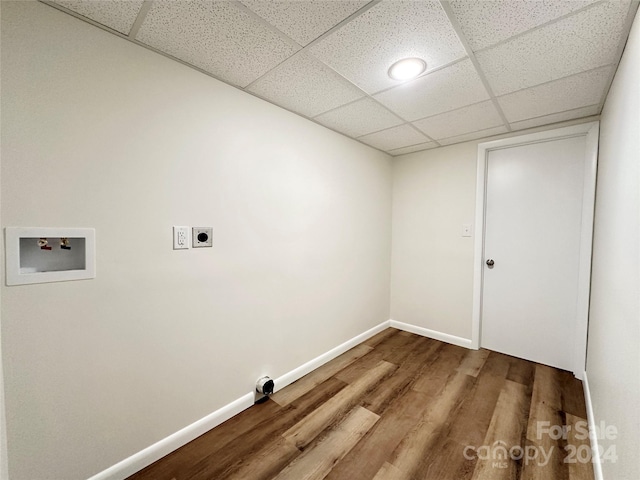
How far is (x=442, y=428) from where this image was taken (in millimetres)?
1690

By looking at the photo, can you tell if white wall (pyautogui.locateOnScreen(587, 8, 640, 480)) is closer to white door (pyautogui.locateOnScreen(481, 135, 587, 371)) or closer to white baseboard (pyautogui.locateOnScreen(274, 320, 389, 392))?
white door (pyautogui.locateOnScreen(481, 135, 587, 371))

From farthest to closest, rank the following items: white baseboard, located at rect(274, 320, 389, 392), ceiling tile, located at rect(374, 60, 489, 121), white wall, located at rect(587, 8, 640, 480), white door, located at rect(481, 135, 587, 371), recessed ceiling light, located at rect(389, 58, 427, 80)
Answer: white door, located at rect(481, 135, 587, 371), white baseboard, located at rect(274, 320, 389, 392), ceiling tile, located at rect(374, 60, 489, 121), recessed ceiling light, located at rect(389, 58, 427, 80), white wall, located at rect(587, 8, 640, 480)

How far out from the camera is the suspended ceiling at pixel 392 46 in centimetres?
110

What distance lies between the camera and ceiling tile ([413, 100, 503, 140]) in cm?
201

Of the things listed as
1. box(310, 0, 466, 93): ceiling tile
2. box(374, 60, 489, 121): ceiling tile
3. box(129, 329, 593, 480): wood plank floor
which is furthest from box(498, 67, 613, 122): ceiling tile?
box(129, 329, 593, 480): wood plank floor

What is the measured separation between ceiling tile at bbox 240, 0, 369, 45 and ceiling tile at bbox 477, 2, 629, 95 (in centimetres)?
80

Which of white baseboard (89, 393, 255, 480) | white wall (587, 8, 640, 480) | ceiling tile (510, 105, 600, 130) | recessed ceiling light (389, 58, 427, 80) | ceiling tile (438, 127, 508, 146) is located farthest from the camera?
ceiling tile (438, 127, 508, 146)

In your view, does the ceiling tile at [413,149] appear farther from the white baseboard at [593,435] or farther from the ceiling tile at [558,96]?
the white baseboard at [593,435]

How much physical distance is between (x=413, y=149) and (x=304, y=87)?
1.81 m

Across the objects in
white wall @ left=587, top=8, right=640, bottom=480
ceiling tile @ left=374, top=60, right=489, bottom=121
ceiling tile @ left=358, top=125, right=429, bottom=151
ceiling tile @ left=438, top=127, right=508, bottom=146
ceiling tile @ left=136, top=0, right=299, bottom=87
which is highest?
ceiling tile @ left=438, top=127, right=508, bottom=146

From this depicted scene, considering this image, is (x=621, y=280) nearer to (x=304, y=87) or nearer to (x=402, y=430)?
(x=402, y=430)

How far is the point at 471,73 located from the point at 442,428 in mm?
2248

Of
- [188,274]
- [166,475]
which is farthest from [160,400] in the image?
[188,274]

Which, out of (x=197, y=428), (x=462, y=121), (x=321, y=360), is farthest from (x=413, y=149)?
(x=197, y=428)
